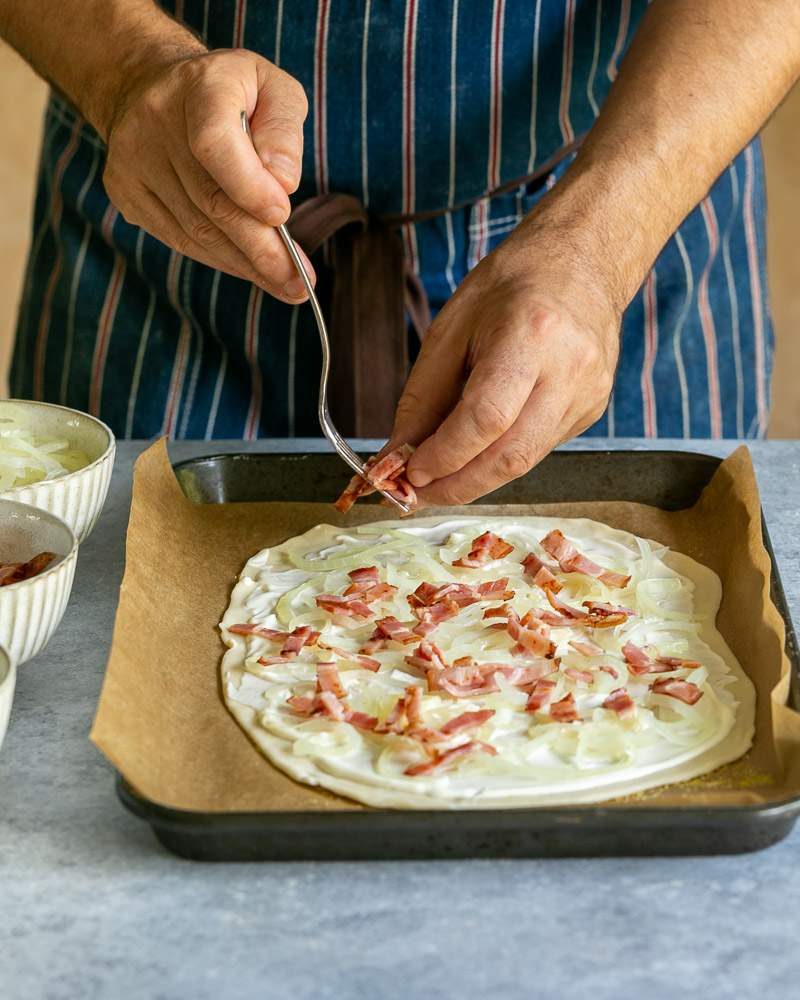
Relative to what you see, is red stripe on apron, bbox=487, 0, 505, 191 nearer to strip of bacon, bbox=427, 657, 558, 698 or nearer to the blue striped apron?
Result: the blue striped apron

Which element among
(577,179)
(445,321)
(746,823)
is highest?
(577,179)

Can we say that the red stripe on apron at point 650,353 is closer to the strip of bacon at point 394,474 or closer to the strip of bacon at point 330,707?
the strip of bacon at point 394,474

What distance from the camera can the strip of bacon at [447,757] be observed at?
1.18 metres

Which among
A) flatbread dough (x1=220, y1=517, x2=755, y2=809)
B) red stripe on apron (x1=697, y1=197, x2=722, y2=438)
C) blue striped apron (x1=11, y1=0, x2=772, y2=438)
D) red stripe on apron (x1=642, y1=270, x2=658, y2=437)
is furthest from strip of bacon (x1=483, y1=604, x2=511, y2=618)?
red stripe on apron (x1=697, y1=197, x2=722, y2=438)

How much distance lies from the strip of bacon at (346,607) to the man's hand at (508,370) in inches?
5.8

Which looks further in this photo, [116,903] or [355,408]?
[355,408]

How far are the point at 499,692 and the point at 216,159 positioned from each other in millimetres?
631

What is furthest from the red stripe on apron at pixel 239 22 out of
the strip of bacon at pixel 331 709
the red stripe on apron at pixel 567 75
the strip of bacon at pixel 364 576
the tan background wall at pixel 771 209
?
the tan background wall at pixel 771 209

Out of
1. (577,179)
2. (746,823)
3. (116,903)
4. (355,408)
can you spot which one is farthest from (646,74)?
(116,903)

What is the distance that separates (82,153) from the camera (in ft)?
7.04

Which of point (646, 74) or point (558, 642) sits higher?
point (646, 74)

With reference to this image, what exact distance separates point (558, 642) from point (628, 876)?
39 cm

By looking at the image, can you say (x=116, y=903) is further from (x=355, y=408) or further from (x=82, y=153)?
(x=82, y=153)

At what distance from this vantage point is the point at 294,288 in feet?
5.01
